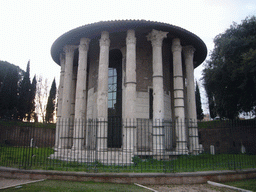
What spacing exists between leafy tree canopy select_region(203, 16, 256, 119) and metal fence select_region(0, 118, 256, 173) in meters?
1.90

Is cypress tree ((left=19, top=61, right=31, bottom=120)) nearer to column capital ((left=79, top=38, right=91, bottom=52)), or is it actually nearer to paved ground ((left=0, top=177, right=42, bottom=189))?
column capital ((left=79, top=38, right=91, bottom=52))

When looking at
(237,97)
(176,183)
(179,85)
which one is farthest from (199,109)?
(176,183)

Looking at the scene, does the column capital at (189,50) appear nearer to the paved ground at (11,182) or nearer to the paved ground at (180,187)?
the paved ground at (180,187)

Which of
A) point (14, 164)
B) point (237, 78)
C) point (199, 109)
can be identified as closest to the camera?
point (14, 164)

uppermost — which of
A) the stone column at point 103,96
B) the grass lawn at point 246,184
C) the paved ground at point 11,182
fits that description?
the stone column at point 103,96

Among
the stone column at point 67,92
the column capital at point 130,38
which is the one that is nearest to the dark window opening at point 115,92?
the stone column at point 67,92

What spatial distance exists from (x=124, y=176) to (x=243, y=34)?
12387 millimetres

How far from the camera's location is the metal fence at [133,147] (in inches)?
293

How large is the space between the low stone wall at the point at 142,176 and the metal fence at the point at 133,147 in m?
0.28

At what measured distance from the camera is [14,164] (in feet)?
26.2

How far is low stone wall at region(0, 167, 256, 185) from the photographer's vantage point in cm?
615

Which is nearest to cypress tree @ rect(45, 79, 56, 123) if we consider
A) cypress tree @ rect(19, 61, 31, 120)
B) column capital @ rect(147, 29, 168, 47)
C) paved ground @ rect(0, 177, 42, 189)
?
cypress tree @ rect(19, 61, 31, 120)

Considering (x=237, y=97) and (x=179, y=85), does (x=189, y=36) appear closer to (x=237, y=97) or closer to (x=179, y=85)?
(x=179, y=85)

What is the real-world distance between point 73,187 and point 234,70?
11.0 m
